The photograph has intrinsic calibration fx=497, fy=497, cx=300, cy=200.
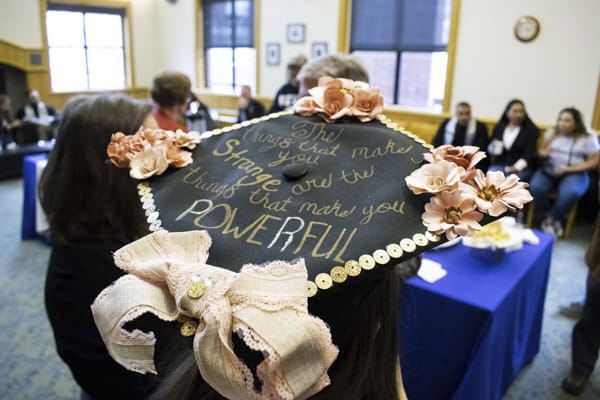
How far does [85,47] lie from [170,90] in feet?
22.6

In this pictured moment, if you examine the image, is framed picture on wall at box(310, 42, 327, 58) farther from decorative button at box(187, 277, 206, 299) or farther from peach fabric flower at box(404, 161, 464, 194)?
decorative button at box(187, 277, 206, 299)

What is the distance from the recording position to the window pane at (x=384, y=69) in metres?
6.52

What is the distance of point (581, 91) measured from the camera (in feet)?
16.5

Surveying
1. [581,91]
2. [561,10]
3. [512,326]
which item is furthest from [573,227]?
[512,326]

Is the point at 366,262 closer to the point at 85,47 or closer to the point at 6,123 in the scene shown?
the point at 6,123

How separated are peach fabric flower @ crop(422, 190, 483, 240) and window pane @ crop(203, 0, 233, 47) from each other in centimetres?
819

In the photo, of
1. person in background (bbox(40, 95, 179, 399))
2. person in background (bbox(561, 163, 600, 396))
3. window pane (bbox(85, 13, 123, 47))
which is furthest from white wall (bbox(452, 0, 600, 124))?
window pane (bbox(85, 13, 123, 47))

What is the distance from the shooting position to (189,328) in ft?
1.79

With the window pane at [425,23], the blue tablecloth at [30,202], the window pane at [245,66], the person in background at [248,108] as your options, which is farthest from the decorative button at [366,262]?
the window pane at [245,66]

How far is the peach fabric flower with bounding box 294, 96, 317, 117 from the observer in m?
0.93

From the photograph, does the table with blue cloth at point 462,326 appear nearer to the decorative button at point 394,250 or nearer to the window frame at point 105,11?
the decorative button at point 394,250

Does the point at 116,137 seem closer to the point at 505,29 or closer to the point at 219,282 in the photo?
the point at 219,282

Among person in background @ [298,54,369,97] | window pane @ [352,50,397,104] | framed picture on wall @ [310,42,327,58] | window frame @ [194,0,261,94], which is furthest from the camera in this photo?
window frame @ [194,0,261,94]

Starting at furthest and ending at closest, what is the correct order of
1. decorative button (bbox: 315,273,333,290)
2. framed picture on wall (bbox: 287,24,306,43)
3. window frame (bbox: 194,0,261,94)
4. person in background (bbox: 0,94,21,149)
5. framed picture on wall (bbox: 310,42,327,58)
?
window frame (bbox: 194,0,261,94)
framed picture on wall (bbox: 287,24,306,43)
framed picture on wall (bbox: 310,42,327,58)
person in background (bbox: 0,94,21,149)
decorative button (bbox: 315,273,333,290)
